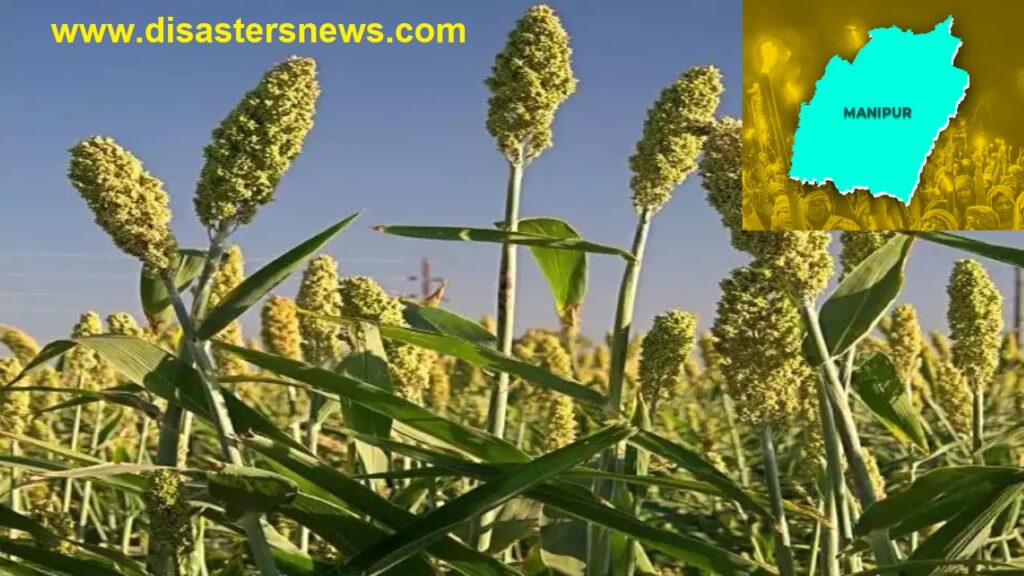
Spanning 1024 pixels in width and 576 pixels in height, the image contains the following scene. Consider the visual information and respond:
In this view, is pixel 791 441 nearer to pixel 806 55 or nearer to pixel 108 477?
pixel 806 55

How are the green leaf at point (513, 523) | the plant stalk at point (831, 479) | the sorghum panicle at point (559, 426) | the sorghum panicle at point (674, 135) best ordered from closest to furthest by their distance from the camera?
the plant stalk at point (831, 479) < the sorghum panicle at point (674, 135) < the green leaf at point (513, 523) < the sorghum panicle at point (559, 426)

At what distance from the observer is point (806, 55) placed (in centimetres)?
283

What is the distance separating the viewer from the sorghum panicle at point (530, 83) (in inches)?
81.4

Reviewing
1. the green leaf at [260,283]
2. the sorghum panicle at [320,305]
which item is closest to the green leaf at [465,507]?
the green leaf at [260,283]

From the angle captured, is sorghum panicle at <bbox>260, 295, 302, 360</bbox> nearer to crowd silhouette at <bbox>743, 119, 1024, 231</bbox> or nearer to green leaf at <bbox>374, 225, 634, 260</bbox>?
crowd silhouette at <bbox>743, 119, 1024, 231</bbox>

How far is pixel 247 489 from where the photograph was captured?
1402 mm

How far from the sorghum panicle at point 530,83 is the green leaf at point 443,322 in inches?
13.0

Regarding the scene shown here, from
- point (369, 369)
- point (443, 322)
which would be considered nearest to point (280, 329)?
point (443, 322)

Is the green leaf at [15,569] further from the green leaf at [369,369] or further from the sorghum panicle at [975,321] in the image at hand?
the sorghum panicle at [975,321]

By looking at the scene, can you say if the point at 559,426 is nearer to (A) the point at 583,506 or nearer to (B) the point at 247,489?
(A) the point at 583,506

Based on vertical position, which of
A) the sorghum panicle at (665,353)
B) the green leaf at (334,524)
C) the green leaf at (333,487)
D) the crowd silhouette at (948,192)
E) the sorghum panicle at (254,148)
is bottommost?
the green leaf at (334,524)

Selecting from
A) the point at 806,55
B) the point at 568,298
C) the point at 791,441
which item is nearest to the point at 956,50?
the point at 806,55

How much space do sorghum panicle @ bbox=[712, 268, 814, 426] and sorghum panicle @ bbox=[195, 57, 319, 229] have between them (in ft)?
2.05

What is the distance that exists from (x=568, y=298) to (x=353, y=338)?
42 cm
